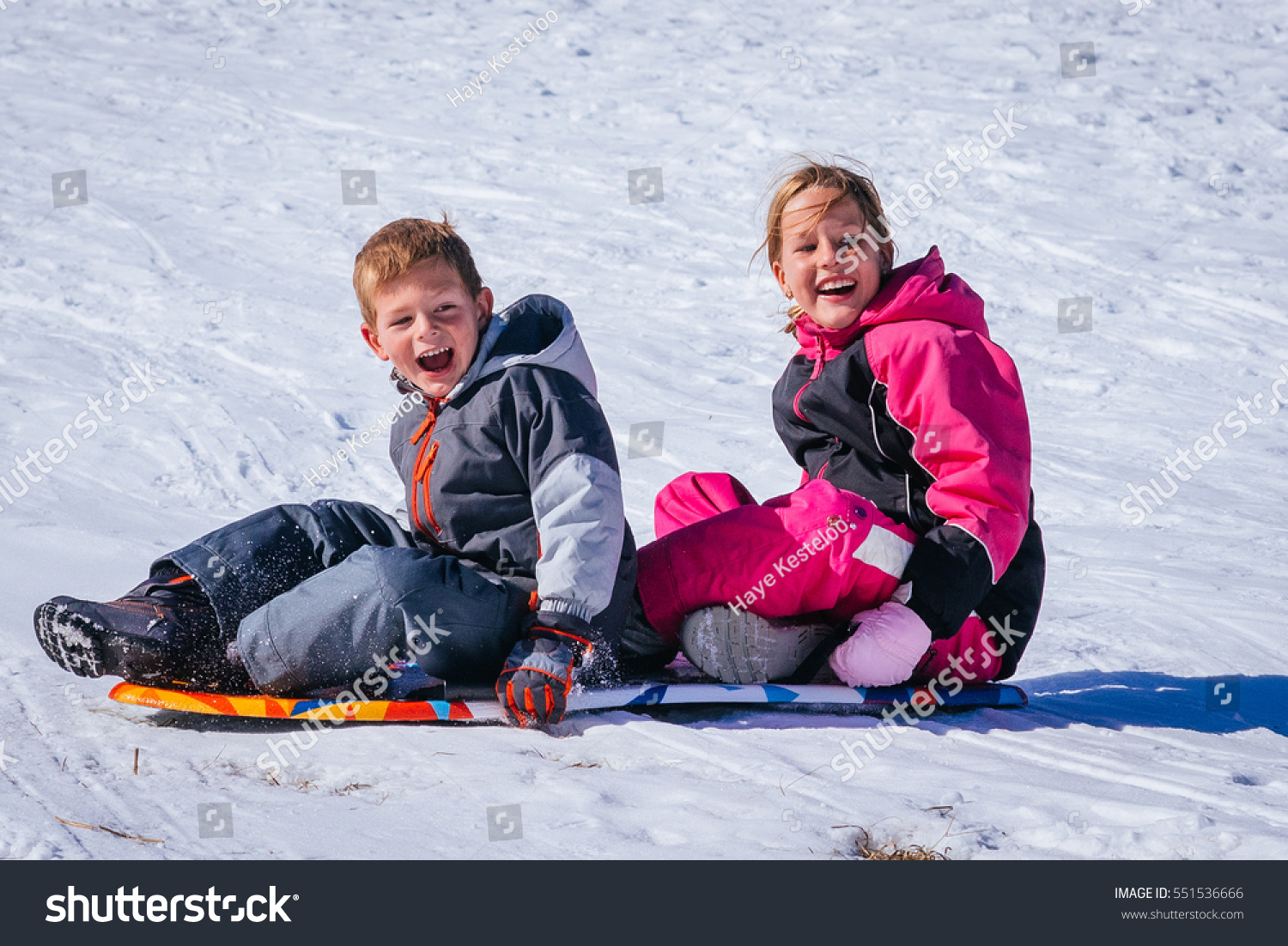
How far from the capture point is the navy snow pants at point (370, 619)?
2.68m

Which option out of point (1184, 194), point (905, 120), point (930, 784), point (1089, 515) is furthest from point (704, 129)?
point (930, 784)

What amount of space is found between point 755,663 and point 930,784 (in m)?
0.65

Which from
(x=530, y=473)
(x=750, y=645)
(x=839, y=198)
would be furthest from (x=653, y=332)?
(x=530, y=473)

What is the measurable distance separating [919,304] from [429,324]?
3.83ft

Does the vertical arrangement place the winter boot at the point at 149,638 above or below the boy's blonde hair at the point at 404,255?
below

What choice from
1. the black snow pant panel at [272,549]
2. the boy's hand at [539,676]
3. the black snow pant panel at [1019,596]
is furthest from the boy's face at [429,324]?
the black snow pant panel at [1019,596]

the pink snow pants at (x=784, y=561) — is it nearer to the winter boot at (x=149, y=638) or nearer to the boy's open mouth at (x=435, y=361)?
the boy's open mouth at (x=435, y=361)

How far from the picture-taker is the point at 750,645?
3.01 meters

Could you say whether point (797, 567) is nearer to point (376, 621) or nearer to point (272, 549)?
point (376, 621)

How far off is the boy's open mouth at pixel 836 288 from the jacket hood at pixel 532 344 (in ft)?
2.07

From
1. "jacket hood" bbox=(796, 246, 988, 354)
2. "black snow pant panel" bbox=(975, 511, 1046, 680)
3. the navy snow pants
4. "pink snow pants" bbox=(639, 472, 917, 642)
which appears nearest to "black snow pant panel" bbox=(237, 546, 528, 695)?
the navy snow pants

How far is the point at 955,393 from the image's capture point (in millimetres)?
2889

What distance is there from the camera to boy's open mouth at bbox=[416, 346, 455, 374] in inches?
115

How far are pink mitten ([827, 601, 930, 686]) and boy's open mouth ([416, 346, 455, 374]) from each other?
1.14m
